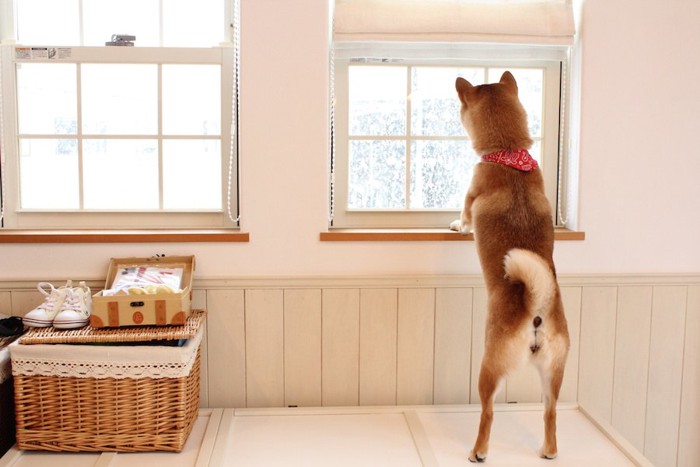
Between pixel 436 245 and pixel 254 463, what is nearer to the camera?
pixel 254 463

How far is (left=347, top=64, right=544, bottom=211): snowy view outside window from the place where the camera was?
212 cm

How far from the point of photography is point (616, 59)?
201cm

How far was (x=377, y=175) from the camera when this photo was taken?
215cm

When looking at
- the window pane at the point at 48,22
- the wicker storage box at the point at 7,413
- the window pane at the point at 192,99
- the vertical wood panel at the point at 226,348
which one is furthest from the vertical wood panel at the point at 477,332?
the window pane at the point at 48,22

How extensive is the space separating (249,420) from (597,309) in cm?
121

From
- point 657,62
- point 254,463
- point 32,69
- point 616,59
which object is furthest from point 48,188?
point 657,62

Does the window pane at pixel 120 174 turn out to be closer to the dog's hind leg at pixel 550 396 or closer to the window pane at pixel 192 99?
the window pane at pixel 192 99

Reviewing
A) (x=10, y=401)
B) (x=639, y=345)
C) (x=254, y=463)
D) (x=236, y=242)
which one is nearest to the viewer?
(x=254, y=463)

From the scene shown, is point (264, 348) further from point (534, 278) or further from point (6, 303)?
point (534, 278)

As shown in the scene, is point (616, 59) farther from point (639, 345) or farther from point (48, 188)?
point (48, 188)

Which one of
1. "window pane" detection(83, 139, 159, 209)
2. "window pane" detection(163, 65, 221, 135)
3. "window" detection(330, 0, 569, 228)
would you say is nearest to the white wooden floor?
"window" detection(330, 0, 569, 228)

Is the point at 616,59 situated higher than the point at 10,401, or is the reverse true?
the point at 616,59

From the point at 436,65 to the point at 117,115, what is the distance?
110 cm

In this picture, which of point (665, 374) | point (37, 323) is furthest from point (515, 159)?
point (37, 323)
